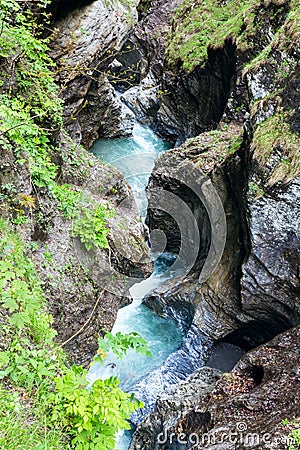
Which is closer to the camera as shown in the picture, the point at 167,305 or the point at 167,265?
the point at 167,305

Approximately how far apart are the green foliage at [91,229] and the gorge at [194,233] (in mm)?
52

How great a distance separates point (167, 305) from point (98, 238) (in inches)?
155

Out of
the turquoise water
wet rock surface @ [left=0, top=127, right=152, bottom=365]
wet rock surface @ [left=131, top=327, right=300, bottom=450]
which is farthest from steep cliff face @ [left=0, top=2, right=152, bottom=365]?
the turquoise water

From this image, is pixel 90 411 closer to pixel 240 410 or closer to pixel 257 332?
pixel 240 410

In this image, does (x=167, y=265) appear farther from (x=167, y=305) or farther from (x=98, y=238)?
(x=98, y=238)

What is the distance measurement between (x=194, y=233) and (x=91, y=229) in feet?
14.6

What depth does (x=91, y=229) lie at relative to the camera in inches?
271

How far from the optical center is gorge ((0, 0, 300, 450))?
19.3 ft

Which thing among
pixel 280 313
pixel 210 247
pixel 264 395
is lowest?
pixel 264 395

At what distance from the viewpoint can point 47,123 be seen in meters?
6.76

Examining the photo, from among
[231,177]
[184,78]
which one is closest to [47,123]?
[231,177]

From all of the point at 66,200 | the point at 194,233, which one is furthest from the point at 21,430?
the point at 194,233

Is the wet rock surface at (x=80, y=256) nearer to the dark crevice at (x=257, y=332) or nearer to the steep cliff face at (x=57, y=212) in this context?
the steep cliff face at (x=57, y=212)

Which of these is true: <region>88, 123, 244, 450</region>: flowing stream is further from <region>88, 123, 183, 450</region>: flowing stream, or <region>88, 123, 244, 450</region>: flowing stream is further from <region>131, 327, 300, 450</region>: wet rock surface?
<region>131, 327, 300, 450</region>: wet rock surface
